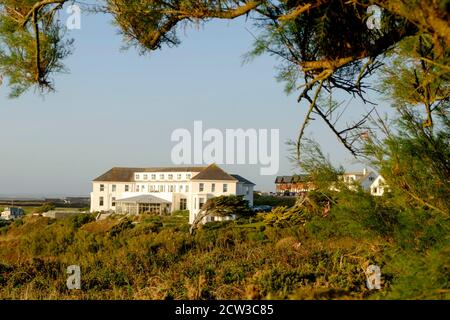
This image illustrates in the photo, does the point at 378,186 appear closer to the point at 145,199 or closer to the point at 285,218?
the point at 285,218

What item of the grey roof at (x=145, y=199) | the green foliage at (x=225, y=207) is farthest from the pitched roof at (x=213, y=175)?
the green foliage at (x=225, y=207)

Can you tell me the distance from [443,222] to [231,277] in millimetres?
3729

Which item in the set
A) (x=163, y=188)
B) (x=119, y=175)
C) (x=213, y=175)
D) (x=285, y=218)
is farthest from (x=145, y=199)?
(x=285, y=218)

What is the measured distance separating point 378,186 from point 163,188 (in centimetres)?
4725

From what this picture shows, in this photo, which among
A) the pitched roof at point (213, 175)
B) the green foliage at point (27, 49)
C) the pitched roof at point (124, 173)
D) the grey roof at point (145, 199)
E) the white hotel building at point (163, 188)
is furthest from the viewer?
the pitched roof at point (124, 173)

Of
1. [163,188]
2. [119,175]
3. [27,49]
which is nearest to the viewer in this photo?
[27,49]

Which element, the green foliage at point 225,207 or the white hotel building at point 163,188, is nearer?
the green foliage at point 225,207

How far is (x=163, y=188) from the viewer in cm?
5138

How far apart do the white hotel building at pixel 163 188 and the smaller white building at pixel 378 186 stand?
33732 millimetres

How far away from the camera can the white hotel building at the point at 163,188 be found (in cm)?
4325

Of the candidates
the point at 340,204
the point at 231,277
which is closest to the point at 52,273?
the point at 231,277

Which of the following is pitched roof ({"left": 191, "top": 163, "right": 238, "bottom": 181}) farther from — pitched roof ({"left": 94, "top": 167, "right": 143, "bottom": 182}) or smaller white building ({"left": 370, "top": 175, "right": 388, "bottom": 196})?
smaller white building ({"left": 370, "top": 175, "right": 388, "bottom": 196})

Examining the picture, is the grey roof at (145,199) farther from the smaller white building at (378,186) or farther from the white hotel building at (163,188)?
the smaller white building at (378,186)
